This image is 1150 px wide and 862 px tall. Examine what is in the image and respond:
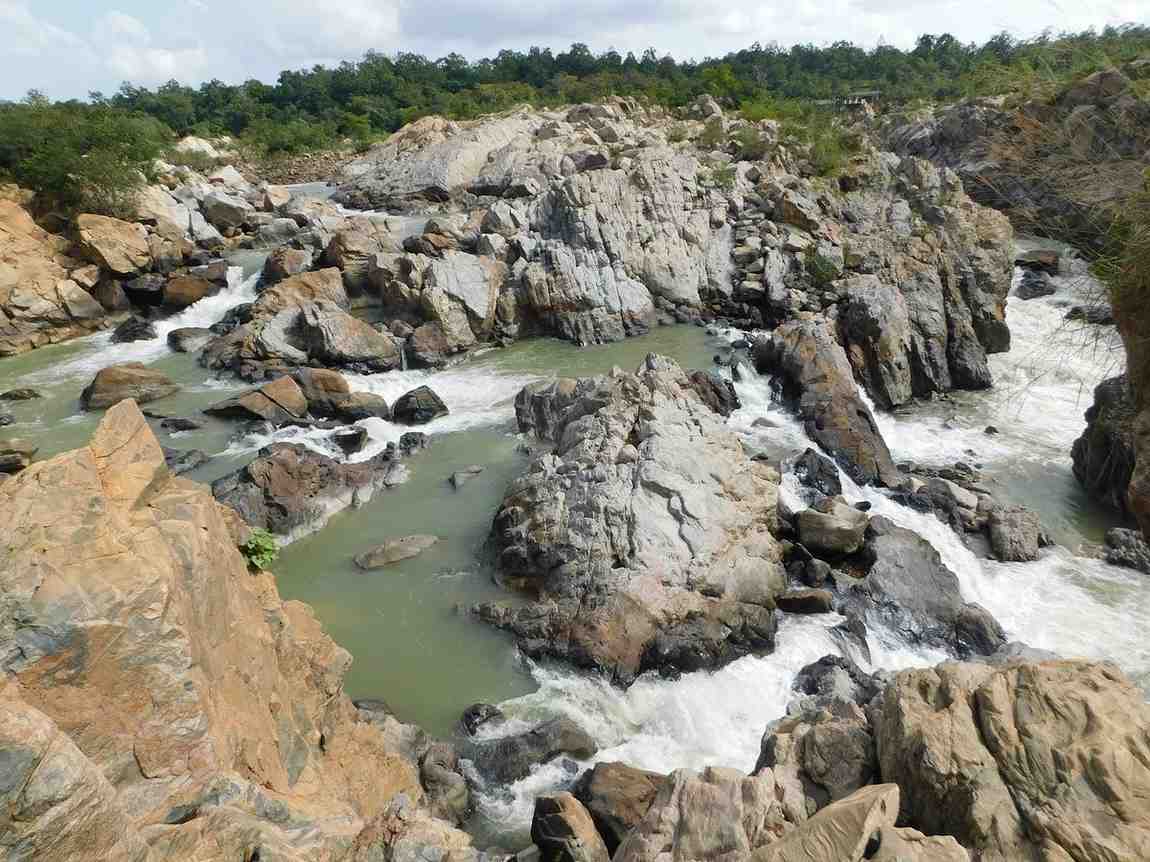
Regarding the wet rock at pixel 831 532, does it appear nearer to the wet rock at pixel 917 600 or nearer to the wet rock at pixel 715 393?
the wet rock at pixel 917 600

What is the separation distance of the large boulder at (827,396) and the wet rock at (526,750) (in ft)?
29.5

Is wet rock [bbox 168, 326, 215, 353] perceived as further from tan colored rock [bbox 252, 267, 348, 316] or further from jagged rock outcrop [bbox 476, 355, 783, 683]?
jagged rock outcrop [bbox 476, 355, 783, 683]

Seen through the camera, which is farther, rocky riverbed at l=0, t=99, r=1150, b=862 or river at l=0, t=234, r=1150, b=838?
river at l=0, t=234, r=1150, b=838

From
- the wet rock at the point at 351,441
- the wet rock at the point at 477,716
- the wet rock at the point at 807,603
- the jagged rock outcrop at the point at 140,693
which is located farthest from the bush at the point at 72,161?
the wet rock at the point at 807,603

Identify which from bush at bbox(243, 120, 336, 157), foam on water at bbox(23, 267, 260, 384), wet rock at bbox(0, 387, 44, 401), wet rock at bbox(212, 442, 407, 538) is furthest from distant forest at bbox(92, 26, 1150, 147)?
wet rock at bbox(212, 442, 407, 538)

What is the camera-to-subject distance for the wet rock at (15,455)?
1449cm

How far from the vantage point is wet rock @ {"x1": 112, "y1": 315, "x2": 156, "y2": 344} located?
73.4 ft

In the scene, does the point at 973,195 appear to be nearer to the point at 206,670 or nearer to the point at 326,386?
the point at 326,386

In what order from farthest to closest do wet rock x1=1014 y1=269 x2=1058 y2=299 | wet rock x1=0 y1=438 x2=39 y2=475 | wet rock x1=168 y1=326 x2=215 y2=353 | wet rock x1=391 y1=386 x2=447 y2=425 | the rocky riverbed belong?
wet rock x1=1014 y1=269 x2=1058 y2=299, wet rock x1=168 y1=326 x2=215 y2=353, wet rock x1=391 y1=386 x2=447 y2=425, wet rock x1=0 y1=438 x2=39 y2=475, the rocky riverbed

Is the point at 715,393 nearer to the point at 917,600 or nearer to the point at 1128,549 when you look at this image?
the point at 917,600

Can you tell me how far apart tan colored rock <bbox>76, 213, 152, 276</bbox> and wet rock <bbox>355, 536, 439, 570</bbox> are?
17.7m

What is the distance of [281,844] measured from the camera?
13.1 ft

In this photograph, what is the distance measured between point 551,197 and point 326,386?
11871 mm

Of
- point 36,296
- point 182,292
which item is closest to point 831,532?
point 182,292
